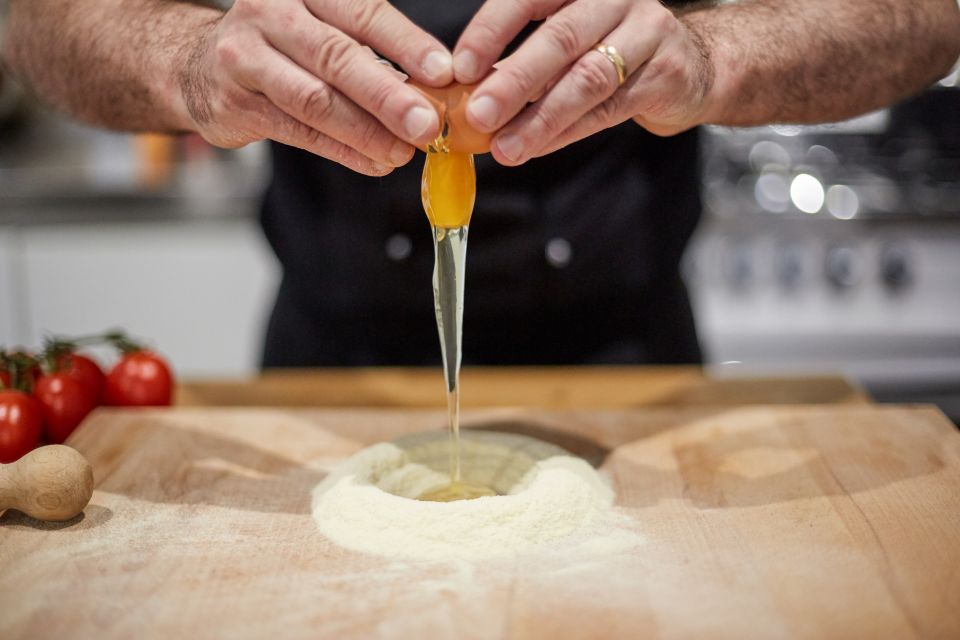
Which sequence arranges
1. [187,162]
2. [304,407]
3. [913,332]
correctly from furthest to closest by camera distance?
[187,162] → [913,332] → [304,407]

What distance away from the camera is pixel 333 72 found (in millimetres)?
798

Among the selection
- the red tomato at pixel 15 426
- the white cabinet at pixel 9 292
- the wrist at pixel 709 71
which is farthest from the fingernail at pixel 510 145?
the white cabinet at pixel 9 292

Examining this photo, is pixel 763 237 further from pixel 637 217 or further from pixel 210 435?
pixel 210 435

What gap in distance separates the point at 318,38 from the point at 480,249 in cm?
56

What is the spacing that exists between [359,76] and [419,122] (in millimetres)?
65

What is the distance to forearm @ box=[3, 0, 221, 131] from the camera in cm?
101

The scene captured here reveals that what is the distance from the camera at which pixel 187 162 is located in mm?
2367

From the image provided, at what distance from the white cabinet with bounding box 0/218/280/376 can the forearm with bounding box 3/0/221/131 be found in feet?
2.67

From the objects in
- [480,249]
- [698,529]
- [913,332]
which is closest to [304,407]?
[480,249]

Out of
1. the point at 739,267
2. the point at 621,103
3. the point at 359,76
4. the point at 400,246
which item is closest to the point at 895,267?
the point at 739,267

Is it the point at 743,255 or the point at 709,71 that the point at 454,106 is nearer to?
the point at 709,71

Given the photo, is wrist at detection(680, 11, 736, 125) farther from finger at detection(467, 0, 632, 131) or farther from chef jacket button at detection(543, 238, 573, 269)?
chef jacket button at detection(543, 238, 573, 269)

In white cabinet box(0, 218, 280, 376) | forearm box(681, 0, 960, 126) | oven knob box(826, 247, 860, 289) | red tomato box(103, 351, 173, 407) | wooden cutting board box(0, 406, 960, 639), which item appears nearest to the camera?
wooden cutting board box(0, 406, 960, 639)

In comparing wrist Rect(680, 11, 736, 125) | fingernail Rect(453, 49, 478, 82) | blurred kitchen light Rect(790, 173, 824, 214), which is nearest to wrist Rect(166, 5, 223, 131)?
fingernail Rect(453, 49, 478, 82)
